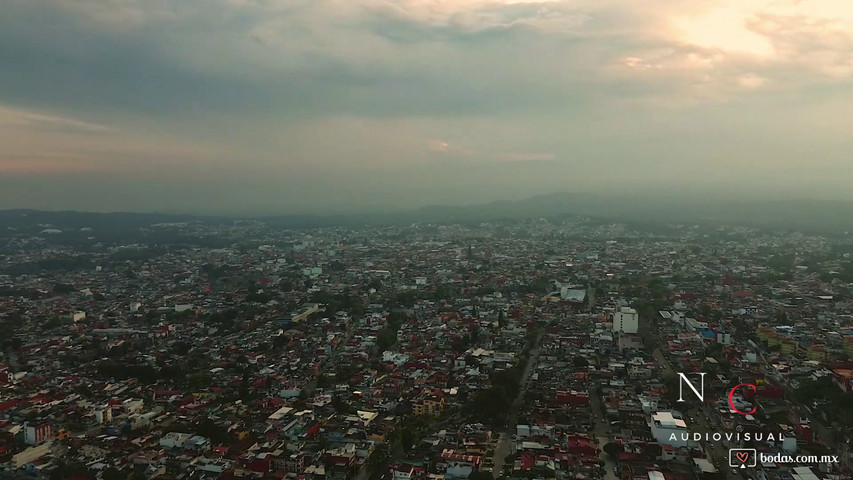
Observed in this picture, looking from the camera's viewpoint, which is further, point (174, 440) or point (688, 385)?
point (688, 385)

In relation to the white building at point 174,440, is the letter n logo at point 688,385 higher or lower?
higher

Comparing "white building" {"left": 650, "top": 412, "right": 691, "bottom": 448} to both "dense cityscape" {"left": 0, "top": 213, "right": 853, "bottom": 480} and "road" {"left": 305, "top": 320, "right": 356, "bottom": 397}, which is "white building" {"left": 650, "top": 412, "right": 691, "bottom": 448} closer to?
"dense cityscape" {"left": 0, "top": 213, "right": 853, "bottom": 480}

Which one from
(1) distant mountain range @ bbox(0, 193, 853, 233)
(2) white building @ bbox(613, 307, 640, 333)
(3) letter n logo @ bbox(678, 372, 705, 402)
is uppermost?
(1) distant mountain range @ bbox(0, 193, 853, 233)

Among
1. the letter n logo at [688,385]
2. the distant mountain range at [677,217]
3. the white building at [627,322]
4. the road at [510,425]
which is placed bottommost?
the road at [510,425]

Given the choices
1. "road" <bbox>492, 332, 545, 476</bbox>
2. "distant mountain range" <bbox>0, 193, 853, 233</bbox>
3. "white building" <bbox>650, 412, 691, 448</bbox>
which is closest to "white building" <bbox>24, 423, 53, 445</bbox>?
"road" <bbox>492, 332, 545, 476</bbox>

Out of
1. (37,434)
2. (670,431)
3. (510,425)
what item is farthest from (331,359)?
(670,431)

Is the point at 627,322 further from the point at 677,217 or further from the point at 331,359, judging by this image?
the point at 677,217

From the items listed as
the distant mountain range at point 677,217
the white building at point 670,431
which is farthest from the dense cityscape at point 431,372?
the distant mountain range at point 677,217

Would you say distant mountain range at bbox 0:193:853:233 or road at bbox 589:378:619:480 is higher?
distant mountain range at bbox 0:193:853:233

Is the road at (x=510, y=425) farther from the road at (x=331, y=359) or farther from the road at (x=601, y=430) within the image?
the road at (x=331, y=359)
